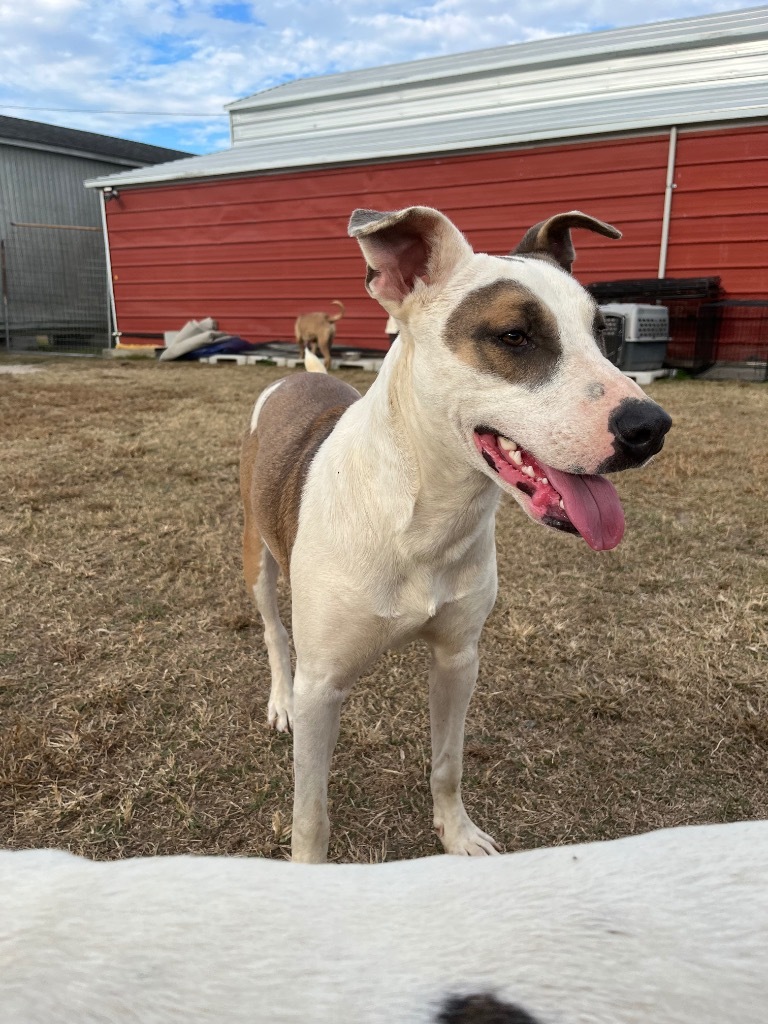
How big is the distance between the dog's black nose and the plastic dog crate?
7578mm

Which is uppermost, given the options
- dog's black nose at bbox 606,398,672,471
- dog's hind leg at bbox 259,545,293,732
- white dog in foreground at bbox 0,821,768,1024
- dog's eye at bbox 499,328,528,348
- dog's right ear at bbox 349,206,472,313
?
dog's right ear at bbox 349,206,472,313

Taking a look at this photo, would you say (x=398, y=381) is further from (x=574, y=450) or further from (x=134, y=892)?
(x=134, y=892)

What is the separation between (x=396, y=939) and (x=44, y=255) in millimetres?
18844

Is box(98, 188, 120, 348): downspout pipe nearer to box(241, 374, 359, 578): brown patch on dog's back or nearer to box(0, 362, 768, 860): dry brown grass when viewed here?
box(0, 362, 768, 860): dry brown grass

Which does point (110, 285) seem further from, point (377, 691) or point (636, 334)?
point (377, 691)

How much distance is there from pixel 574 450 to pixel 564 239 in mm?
963

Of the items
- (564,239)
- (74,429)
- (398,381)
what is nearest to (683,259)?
(74,429)

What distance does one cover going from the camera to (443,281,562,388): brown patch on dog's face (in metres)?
1.59

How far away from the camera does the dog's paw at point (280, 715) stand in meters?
2.54

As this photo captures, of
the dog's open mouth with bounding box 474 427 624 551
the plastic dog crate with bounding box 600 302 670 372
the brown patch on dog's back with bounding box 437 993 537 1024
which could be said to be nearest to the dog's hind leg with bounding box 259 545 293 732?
the dog's open mouth with bounding box 474 427 624 551

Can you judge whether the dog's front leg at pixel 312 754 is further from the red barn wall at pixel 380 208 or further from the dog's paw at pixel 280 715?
the red barn wall at pixel 380 208

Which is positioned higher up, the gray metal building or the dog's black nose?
the gray metal building

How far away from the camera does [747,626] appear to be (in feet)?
10.1

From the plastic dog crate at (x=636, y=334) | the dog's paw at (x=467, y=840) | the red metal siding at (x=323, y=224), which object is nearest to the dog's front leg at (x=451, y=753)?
the dog's paw at (x=467, y=840)
